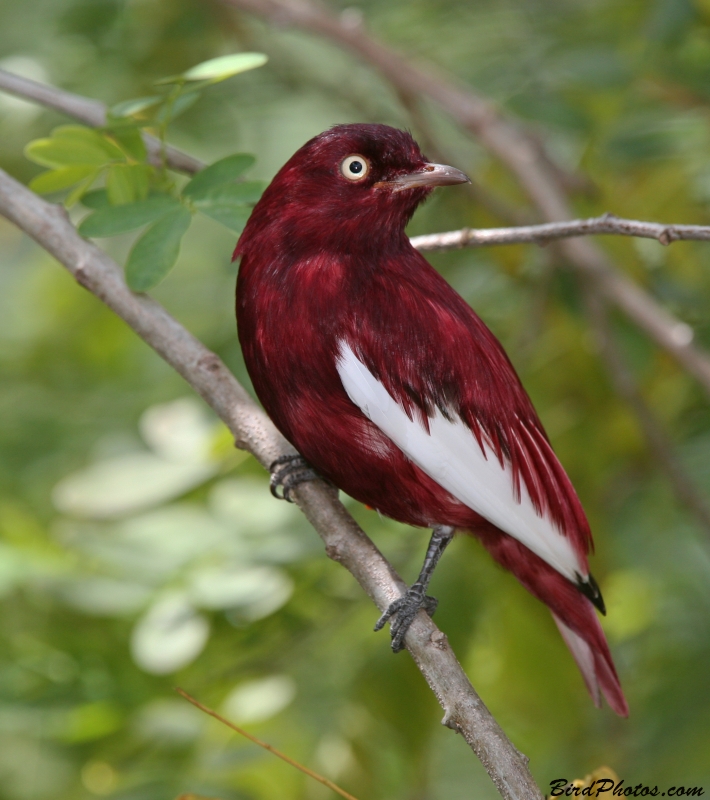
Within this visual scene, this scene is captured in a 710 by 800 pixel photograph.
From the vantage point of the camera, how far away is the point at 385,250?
1.93m

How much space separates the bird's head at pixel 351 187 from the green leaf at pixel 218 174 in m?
0.15

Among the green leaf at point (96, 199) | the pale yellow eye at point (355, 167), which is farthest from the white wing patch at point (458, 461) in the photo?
Answer: the green leaf at point (96, 199)

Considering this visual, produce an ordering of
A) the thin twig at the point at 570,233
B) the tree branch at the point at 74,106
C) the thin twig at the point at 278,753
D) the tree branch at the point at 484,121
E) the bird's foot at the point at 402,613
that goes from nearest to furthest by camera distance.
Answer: the thin twig at the point at 278,753, the thin twig at the point at 570,233, the bird's foot at the point at 402,613, the tree branch at the point at 74,106, the tree branch at the point at 484,121

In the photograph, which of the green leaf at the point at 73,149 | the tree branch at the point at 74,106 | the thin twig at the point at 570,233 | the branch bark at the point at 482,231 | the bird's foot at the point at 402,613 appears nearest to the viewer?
the thin twig at the point at 570,233

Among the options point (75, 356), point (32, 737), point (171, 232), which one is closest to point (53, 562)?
point (32, 737)

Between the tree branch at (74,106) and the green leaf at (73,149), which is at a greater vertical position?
the tree branch at (74,106)

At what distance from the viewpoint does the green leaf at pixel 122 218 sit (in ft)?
6.47

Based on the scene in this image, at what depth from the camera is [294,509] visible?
2.40 m

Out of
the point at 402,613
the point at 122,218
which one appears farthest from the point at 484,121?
the point at 402,613

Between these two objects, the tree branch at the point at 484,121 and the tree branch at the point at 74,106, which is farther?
the tree branch at the point at 484,121

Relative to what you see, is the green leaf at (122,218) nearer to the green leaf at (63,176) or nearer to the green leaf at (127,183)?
the green leaf at (127,183)

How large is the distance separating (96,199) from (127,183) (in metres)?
0.10

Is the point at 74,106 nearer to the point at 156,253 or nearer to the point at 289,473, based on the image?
the point at 156,253

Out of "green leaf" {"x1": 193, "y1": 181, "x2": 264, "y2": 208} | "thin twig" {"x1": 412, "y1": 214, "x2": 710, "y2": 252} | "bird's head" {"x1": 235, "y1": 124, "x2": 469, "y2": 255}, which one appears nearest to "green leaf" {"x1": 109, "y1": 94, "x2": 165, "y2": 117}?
"green leaf" {"x1": 193, "y1": 181, "x2": 264, "y2": 208}
